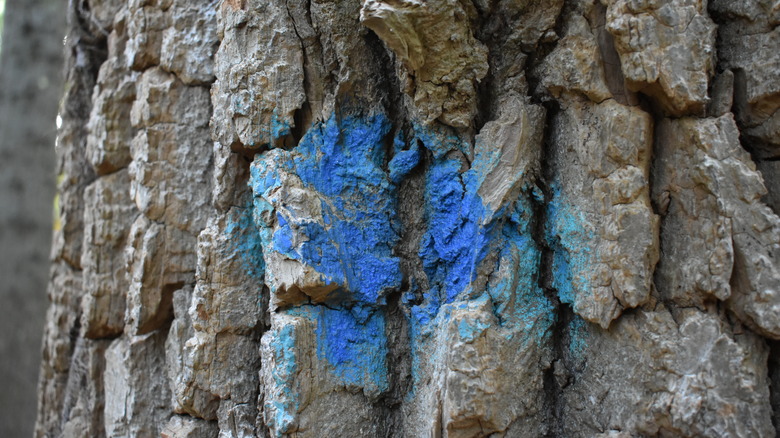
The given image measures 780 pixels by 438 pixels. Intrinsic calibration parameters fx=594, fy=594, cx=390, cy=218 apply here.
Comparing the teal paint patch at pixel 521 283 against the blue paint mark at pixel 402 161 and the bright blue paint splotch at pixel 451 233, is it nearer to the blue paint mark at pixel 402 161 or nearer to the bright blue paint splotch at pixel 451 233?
the bright blue paint splotch at pixel 451 233

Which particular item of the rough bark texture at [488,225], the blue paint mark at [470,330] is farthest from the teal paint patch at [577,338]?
the blue paint mark at [470,330]

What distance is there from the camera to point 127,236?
2332 mm

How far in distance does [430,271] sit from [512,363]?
0.34 m

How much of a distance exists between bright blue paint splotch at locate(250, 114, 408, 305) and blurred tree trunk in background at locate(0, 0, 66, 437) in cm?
282

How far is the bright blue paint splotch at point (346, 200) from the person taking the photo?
1594mm

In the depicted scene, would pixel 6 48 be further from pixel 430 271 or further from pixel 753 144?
pixel 753 144

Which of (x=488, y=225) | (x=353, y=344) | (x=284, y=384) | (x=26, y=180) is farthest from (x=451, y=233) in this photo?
(x=26, y=180)

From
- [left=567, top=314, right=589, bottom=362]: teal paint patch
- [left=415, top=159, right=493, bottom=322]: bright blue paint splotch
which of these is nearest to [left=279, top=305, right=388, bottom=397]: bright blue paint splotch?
[left=415, top=159, right=493, bottom=322]: bright blue paint splotch

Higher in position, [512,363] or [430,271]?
[430,271]

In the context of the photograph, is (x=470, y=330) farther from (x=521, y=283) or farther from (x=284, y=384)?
(x=284, y=384)

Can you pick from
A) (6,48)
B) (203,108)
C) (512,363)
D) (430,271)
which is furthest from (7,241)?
(512,363)

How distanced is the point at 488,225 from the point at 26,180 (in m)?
3.44

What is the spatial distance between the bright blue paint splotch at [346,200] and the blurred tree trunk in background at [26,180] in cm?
282

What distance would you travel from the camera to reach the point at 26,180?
379cm
